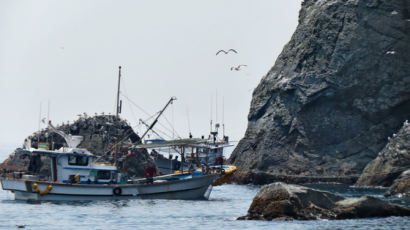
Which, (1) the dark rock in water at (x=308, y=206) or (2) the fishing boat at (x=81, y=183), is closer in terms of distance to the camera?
(1) the dark rock in water at (x=308, y=206)

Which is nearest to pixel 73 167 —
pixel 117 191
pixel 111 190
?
pixel 111 190

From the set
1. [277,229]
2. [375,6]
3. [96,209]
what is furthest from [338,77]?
[277,229]

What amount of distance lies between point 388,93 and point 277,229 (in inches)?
2640

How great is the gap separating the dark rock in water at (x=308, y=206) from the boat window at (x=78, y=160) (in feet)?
75.7

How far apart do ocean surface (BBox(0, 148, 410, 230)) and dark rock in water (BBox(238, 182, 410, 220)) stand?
0.77 meters

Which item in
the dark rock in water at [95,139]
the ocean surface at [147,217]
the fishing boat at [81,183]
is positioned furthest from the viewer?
the dark rock in water at [95,139]

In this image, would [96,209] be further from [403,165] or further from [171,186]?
[403,165]

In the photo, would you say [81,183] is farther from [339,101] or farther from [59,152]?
[339,101]

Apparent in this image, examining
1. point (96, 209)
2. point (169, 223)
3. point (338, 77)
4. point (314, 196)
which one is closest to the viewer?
point (314, 196)

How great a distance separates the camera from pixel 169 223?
154ft

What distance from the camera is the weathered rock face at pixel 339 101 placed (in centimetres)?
10188

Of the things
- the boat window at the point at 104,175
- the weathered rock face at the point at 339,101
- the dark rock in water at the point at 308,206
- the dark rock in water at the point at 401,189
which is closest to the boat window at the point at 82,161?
the boat window at the point at 104,175

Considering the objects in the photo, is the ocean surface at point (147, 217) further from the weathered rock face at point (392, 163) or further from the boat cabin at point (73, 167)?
the weathered rock face at point (392, 163)

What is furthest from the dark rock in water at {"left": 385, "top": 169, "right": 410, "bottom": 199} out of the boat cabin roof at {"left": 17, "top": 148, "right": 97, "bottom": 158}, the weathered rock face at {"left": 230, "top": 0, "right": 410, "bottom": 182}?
the weathered rock face at {"left": 230, "top": 0, "right": 410, "bottom": 182}
